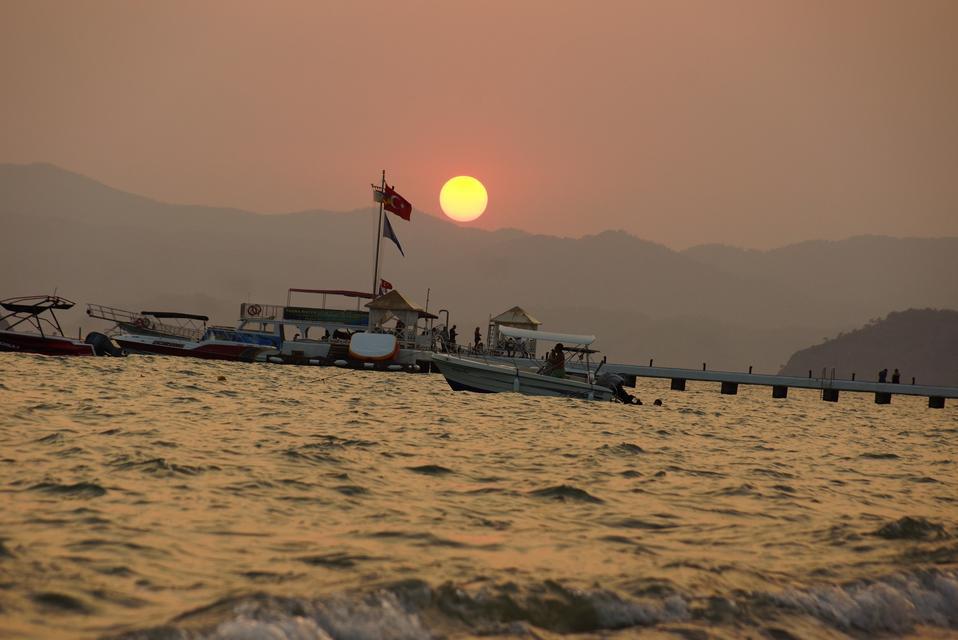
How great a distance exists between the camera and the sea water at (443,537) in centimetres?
727

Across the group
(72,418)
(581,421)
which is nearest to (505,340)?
(581,421)

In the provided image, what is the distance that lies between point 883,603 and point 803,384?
69080 mm

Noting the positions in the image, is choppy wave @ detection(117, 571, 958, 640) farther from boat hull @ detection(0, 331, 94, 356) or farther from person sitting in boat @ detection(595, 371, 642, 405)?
boat hull @ detection(0, 331, 94, 356)

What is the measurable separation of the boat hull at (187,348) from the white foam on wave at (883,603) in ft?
205

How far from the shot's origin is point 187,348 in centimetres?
6694

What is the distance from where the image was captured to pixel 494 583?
807 centimetres

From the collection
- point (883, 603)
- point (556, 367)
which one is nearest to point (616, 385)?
point (556, 367)

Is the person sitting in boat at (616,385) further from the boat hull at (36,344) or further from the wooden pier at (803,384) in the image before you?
the boat hull at (36,344)

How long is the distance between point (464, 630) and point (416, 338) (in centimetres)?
6889

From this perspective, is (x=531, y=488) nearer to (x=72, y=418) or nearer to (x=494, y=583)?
(x=494, y=583)

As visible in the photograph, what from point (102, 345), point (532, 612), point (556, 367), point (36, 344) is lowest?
point (532, 612)

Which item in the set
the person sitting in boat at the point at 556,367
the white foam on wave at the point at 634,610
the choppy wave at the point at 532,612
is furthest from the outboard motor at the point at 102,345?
the white foam on wave at the point at 634,610

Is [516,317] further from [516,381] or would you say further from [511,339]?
[516,381]

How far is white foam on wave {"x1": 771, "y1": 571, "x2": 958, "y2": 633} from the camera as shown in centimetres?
807
